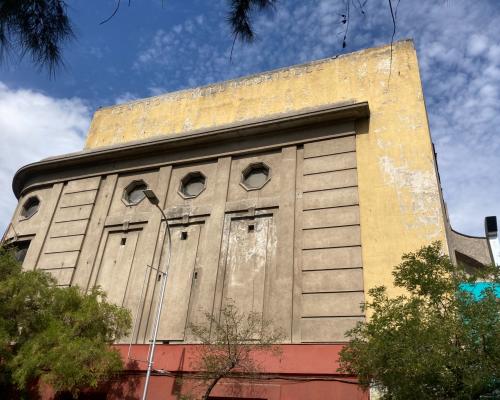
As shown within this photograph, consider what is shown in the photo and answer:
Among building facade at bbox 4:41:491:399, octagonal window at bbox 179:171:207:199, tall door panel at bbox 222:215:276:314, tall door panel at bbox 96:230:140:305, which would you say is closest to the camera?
building facade at bbox 4:41:491:399

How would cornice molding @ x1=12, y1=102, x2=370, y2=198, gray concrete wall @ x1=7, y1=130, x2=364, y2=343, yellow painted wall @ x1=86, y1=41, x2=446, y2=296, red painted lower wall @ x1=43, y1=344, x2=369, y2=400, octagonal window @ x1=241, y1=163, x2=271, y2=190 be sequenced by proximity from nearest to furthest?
red painted lower wall @ x1=43, y1=344, x2=369, y2=400 < gray concrete wall @ x1=7, y1=130, x2=364, y2=343 < yellow painted wall @ x1=86, y1=41, x2=446, y2=296 < cornice molding @ x1=12, y1=102, x2=370, y2=198 < octagonal window @ x1=241, y1=163, x2=271, y2=190

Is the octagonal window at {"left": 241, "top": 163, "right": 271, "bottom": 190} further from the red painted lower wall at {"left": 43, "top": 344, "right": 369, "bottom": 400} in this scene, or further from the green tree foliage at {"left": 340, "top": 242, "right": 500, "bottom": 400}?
the green tree foliage at {"left": 340, "top": 242, "right": 500, "bottom": 400}

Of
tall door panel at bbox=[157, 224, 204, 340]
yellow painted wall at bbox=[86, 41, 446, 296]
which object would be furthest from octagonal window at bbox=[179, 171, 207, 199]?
yellow painted wall at bbox=[86, 41, 446, 296]

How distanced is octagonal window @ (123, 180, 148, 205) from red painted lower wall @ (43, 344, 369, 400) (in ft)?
22.9

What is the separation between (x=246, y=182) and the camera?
1778 centimetres

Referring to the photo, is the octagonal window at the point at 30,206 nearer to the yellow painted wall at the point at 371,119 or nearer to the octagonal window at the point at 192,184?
the yellow painted wall at the point at 371,119

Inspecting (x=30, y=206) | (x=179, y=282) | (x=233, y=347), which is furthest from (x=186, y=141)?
(x=233, y=347)

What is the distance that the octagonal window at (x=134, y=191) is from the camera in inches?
768

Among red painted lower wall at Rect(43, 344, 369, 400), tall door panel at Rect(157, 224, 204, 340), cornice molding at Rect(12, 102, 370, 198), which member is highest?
cornice molding at Rect(12, 102, 370, 198)

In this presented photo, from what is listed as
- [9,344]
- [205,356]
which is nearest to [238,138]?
[205,356]

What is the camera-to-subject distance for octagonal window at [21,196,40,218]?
2158 cm

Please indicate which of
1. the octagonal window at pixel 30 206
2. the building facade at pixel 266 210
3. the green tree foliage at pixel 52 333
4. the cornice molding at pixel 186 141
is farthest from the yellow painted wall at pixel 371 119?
the green tree foliage at pixel 52 333

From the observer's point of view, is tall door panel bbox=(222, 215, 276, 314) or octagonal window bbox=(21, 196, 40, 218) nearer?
tall door panel bbox=(222, 215, 276, 314)

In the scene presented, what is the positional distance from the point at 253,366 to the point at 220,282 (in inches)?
136
